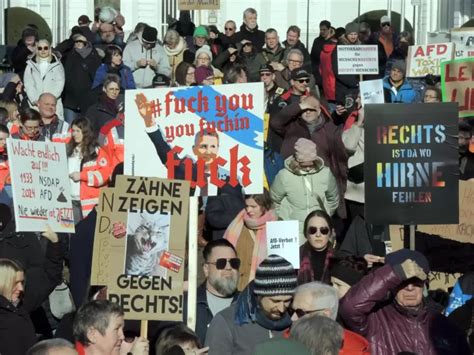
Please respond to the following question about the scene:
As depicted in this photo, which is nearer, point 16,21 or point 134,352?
point 134,352

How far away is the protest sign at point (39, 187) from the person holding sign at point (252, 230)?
1219 millimetres

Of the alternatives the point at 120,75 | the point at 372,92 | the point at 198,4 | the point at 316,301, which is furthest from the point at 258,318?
the point at 198,4

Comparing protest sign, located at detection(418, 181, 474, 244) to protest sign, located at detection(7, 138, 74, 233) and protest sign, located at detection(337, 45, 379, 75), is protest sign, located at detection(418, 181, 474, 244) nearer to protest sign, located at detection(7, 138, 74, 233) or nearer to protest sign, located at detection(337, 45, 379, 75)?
protest sign, located at detection(7, 138, 74, 233)

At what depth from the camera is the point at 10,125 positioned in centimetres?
1584

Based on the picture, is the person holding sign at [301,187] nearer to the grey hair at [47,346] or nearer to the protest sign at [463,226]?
the protest sign at [463,226]

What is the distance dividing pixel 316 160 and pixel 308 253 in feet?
6.35

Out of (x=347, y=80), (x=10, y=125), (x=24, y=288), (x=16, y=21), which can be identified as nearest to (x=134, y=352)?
(x=24, y=288)

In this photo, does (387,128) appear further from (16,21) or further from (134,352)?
(16,21)

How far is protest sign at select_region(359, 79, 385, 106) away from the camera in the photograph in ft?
53.3

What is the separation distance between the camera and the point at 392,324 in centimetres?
876

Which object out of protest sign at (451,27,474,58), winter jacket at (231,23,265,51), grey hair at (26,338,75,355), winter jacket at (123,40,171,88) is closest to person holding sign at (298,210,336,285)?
grey hair at (26,338,75,355)

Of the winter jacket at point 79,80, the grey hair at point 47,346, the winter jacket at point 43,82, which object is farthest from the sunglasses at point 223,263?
the winter jacket at point 79,80

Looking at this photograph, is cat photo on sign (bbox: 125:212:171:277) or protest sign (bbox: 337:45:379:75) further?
protest sign (bbox: 337:45:379:75)

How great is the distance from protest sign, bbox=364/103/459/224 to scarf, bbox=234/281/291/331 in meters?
2.47
